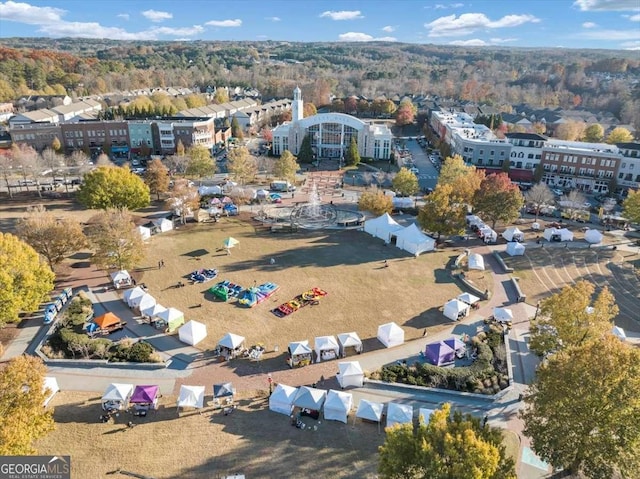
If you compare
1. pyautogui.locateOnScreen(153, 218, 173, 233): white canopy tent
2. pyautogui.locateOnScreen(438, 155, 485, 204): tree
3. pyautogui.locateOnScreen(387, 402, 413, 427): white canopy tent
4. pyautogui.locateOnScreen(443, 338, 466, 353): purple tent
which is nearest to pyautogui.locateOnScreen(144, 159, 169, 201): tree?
pyautogui.locateOnScreen(153, 218, 173, 233): white canopy tent

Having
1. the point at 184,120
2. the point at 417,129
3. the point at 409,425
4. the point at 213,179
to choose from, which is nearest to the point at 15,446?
the point at 409,425

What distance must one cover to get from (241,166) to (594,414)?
187 ft

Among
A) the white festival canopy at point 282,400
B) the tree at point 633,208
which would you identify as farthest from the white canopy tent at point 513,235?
the white festival canopy at point 282,400

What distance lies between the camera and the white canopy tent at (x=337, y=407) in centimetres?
2430

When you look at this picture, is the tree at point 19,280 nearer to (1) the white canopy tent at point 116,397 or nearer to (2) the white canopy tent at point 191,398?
(1) the white canopy tent at point 116,397

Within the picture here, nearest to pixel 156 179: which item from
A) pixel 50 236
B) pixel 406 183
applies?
pixel 50 236

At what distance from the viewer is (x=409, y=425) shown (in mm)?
17938

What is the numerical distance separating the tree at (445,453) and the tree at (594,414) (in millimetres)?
3555

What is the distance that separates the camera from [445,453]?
16547mm

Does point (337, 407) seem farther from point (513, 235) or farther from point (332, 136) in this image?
point (332, 136)

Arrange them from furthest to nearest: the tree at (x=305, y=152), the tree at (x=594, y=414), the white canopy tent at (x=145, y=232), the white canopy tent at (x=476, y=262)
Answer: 1. the tree at (x=305, y=152)
2. the white canopy tent at (x=145, y=232)
3. the white canopy tent at (x=476, y=262)
4. the tree at (x=594, y=414)

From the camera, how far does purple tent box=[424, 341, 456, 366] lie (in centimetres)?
2936

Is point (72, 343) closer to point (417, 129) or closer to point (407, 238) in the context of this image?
point (407, 238)

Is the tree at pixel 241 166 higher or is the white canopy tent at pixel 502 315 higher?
the tree at pixel 241 166
